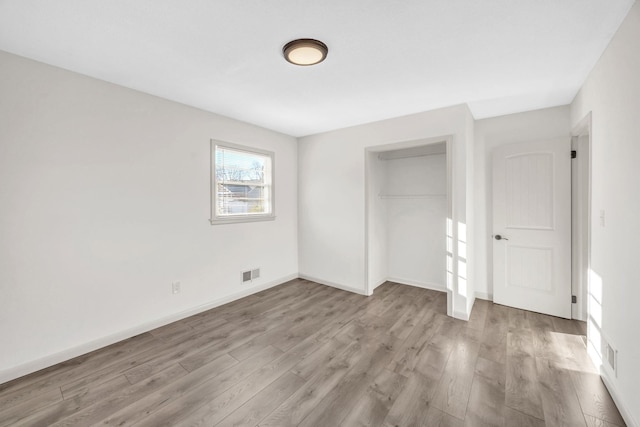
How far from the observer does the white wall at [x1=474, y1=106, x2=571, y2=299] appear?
135 inches

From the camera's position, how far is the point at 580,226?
3.08 metres

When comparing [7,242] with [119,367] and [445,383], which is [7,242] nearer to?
[119,367]

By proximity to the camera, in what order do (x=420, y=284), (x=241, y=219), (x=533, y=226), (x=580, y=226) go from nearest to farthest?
(x=580, y=226) < (x=533, y=226) < (x=241, y=219) < (x=420, y=284)

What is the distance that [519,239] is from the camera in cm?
342

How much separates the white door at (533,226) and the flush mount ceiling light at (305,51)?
281cm

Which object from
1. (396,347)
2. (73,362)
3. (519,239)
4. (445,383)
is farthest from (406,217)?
(73,362)

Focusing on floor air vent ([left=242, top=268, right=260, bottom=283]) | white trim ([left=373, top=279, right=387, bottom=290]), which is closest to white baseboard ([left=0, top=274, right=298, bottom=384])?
floor air vent ([left=242, top=268, right=260, bottom=283])

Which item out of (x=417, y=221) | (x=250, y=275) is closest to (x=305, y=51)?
(x=250, y=275)

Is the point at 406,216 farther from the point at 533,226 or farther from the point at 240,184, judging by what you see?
the point at 240,184

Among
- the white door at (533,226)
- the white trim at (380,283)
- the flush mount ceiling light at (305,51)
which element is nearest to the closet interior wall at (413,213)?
the white trim at (380,283)

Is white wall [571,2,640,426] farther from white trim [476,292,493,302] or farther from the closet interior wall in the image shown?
the closet interior wall

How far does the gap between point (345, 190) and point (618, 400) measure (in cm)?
336

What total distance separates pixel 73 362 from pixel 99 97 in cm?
246

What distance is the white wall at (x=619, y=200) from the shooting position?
1.59 m
